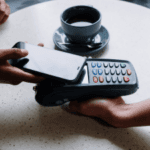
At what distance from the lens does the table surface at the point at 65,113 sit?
275mm

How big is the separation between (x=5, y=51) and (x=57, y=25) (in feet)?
0.85

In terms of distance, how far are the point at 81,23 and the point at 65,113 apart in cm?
25

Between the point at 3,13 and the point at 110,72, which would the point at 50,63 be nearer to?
the point at 110,72

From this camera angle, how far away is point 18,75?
1.02 ft

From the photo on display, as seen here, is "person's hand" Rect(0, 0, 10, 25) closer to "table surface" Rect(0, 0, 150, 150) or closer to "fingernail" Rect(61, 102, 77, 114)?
"table surface" Rect(0, 0, 150, 150)

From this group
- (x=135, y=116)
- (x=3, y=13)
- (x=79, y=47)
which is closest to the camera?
(x=135, y=116)

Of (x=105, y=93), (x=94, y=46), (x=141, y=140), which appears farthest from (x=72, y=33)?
(x=141, y=140)

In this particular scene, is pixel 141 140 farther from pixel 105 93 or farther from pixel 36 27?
pixel 36 27

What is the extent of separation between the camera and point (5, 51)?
303 mm

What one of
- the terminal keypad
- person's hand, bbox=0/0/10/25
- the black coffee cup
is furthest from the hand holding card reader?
person's hand, bbox=0/0/10/25

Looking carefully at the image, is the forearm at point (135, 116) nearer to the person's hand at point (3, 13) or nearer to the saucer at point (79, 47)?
the saucer at point (79, 47)

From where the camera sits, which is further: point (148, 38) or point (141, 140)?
point (148, 38)

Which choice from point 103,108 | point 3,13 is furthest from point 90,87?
point 3,13

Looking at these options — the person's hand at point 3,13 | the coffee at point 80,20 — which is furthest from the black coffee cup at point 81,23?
the person's hand at point 3,13
